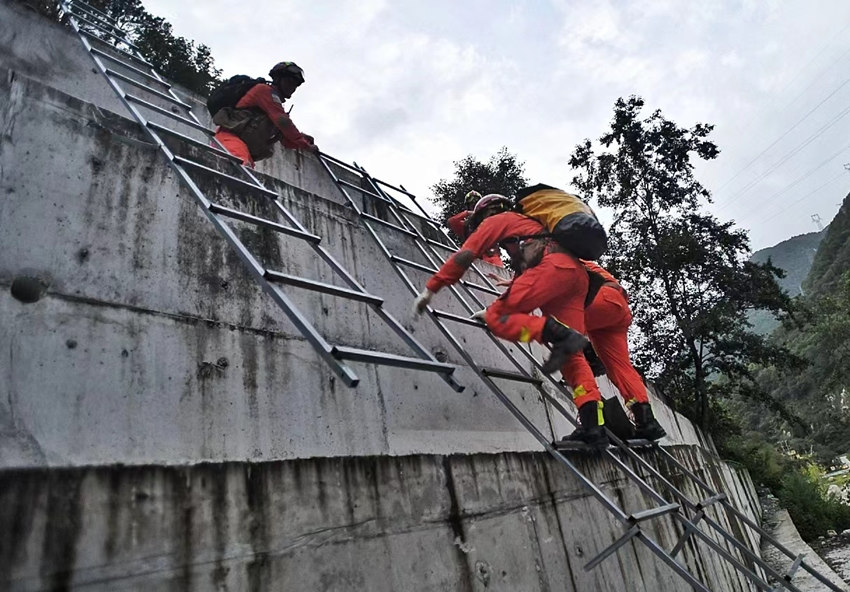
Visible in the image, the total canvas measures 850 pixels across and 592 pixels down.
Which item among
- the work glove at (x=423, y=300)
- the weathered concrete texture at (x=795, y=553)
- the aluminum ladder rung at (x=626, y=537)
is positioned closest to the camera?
the aluminum ladder rung at (x=626, y=537)

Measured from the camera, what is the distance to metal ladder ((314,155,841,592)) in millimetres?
2105

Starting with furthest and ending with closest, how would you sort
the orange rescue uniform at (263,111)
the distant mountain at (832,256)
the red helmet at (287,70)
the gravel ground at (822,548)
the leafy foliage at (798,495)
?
the distant mountain at (832,256), the leafy foliage at (798,495), the gravel ground at (822,548), the red helmet at (287,70), the orange rescue uniform at (263,111)

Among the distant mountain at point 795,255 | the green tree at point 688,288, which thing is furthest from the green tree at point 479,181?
the distant mountain at point 795,255

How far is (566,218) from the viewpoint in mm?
2846

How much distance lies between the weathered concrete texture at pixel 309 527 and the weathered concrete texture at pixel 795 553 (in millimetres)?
3035

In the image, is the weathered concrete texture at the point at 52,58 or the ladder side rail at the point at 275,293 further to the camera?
the weathered concrete texture at the point at 52,58

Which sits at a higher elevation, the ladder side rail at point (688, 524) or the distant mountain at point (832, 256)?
the distant mountain at point (832, 256)

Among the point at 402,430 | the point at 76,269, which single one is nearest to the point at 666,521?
the point at 402,430

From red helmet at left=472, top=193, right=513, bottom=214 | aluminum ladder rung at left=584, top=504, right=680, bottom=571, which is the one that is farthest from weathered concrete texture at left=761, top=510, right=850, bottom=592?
red helmet at left=472, top=193, right=513, bottom=214

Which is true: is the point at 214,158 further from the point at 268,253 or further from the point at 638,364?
the point at 638,364

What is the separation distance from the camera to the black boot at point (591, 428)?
256 centimetres

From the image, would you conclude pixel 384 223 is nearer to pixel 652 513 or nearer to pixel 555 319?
pixel 555 319

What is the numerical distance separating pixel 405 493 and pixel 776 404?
13516mm

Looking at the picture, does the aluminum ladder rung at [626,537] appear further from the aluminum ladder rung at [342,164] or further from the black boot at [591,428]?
the aluminum ladder rung at [342,164]
